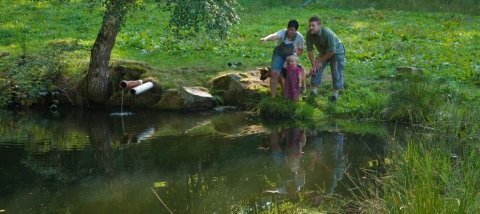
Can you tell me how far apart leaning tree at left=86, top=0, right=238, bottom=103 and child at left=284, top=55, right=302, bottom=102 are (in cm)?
121

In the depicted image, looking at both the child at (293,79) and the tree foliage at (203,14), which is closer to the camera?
the tree foliage at (203,14)

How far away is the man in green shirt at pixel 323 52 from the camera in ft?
39.9

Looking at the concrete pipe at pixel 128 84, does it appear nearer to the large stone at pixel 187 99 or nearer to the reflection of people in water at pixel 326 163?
the large stone at pixel 187 99

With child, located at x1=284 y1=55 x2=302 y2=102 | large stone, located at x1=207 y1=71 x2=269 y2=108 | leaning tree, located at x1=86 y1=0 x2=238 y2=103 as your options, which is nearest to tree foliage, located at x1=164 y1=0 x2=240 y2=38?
leaning tree, located at x1=86 y1=0 x2=238 y2=103

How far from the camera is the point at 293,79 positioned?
487 inches

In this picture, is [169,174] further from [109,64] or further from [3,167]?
[109,64]

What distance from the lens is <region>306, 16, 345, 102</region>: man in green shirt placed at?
1216cm

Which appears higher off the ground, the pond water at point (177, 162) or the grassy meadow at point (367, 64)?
the grassy meadow at point (367, 64)

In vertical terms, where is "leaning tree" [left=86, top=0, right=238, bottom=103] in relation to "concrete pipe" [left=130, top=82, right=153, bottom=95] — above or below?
above

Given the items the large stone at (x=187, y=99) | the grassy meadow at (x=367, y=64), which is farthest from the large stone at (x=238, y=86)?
the grassy meadow at (x=367, y=64)

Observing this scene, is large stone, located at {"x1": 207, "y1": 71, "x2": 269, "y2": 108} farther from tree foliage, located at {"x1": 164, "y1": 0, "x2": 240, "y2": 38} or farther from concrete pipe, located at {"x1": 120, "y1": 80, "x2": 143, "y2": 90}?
tree foliage, located at {"x1": 164, "y1": 0, "x2": 240, "y2": 38}

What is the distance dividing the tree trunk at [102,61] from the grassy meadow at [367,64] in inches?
21.2

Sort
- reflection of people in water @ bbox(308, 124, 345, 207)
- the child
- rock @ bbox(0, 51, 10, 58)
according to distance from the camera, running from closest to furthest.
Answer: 1. reflection of people in water @ bbox(308, 124, 345, 207)
2. the child
3. rock @ bbox(0, 51, 10, 58)

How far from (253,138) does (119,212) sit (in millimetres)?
3985
